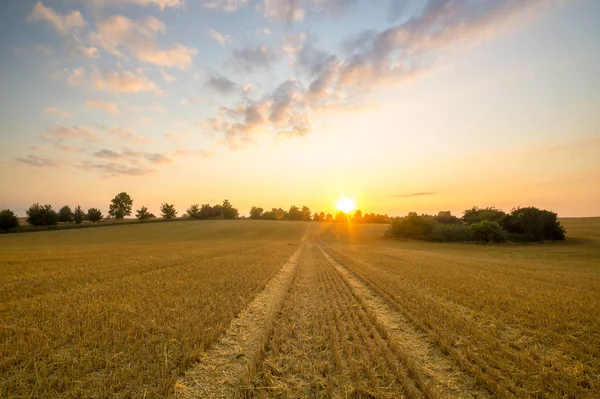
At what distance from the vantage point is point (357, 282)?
16156mm

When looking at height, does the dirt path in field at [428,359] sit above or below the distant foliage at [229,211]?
below

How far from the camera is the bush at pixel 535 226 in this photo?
5162 cm

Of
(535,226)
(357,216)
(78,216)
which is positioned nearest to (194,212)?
(78,216)

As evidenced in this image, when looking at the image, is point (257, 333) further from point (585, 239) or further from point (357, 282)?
point (585, 239)

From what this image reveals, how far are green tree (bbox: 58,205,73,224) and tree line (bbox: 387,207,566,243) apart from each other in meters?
118

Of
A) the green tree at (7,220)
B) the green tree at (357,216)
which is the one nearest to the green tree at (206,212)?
the green tree at (7,220)

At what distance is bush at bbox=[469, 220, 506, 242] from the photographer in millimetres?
52344

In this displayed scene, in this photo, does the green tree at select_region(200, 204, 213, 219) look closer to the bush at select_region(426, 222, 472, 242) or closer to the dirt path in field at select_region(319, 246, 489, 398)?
the bush at select_region(426, 222, 472, 242)

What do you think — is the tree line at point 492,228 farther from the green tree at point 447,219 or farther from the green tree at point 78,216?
the green tree at point 78,216

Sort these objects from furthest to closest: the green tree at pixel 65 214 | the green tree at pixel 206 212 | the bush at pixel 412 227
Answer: the green tree at pixel 206 212, the green tree at pixel 65 214, the bush at pixel 412 227

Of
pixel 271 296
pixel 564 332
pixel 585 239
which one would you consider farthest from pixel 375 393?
pixel 585 239

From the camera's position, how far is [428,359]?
263 inches

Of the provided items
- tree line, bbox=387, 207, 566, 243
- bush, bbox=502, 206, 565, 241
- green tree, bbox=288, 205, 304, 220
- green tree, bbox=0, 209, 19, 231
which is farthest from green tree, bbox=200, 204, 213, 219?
bush, bbox=502, 206, 565, 241

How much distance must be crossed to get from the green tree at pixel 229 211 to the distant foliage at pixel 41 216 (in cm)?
6046
